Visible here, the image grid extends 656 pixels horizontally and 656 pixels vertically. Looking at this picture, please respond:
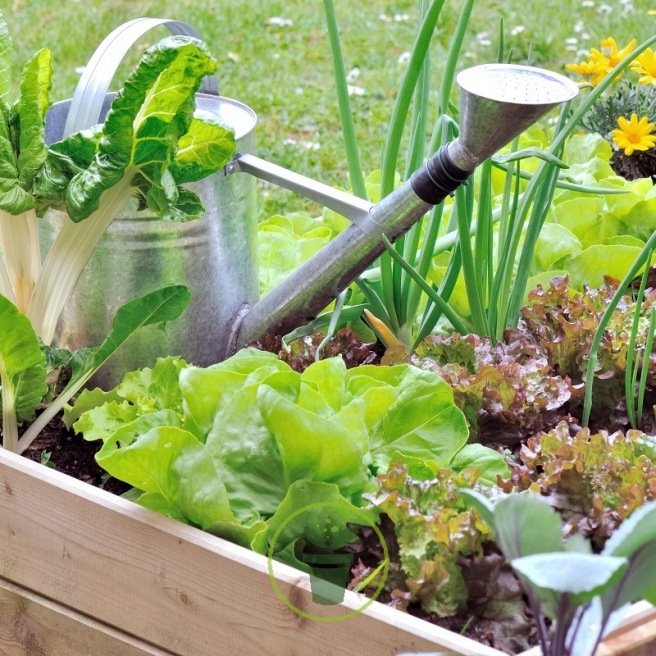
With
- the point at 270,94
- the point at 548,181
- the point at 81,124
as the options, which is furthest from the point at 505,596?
the point at 270,94

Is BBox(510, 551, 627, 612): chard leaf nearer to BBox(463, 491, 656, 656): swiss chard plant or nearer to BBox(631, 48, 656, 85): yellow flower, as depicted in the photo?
BBox(463, 491, 656, 656): swiss chard plant

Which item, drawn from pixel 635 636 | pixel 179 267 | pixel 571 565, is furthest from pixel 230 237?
pixel 571 565

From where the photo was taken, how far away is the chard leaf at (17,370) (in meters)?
1.16

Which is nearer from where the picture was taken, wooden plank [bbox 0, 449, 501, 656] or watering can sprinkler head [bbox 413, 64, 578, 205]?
wooden plank [bbox 0, 449, 501, 656]

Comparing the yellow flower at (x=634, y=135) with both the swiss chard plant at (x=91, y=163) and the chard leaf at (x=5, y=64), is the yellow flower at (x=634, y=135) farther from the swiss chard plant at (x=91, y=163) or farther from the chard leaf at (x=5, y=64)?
the chard leaf at (x=5, y=64)

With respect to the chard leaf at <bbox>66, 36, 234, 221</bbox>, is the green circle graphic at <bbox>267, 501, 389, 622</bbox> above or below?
below

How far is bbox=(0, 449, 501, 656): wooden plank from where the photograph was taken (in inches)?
40.5

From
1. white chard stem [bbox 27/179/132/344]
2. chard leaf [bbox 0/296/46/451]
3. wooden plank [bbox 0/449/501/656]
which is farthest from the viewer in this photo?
white chard stem [bbox 27/179/132/344]

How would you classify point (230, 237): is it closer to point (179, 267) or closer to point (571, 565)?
point (179, 267)

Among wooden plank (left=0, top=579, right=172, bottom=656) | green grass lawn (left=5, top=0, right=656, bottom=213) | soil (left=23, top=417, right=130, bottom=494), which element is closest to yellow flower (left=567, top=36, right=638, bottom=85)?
soil (left=23, top=417, right=130, bottom=494)

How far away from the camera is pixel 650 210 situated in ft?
5.53

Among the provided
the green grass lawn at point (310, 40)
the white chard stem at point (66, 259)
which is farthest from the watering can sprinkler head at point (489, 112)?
the green grass lawn at point (310, 40)

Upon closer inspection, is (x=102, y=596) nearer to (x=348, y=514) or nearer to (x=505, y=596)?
(x=348, y=514)

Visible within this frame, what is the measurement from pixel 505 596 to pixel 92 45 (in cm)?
335
